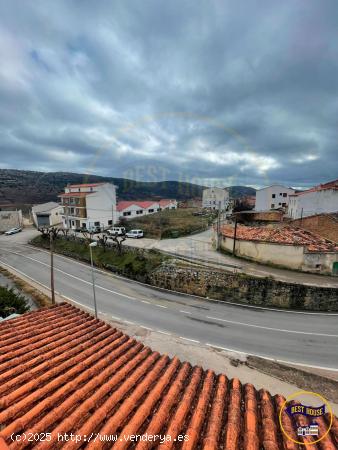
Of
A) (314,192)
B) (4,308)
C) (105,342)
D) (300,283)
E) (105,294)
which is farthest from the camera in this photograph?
(314,192)

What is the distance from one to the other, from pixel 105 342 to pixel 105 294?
16.8m

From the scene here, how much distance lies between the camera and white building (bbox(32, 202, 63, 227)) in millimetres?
59375

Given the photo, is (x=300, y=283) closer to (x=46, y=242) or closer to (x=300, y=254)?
(x=300, y=254)

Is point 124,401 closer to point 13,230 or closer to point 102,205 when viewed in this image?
point 102,205

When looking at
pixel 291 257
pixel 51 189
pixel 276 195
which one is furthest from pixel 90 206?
pixel 51 189

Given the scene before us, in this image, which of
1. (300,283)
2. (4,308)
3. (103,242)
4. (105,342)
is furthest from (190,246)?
(105,342)

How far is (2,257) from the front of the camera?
1371 inches

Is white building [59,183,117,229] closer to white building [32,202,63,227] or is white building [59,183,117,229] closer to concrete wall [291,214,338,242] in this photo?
white building [32,202,63,227]

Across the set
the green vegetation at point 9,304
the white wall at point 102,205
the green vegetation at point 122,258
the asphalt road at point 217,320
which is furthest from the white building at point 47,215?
the green vegetation at point 9,304

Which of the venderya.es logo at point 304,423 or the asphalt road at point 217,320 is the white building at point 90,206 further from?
the venderya.es logo at point 304,423

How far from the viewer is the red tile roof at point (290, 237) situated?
22.1 meters

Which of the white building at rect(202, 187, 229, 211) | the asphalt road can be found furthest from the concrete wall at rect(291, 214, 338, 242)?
the white building at rect(202, 187, 229, 211)

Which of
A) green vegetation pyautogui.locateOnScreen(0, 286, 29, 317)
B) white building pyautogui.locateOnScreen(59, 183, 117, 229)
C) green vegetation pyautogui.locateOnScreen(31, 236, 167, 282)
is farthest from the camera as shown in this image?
white building pyautogui.locateOnScreen(59, 183, 117, 229)

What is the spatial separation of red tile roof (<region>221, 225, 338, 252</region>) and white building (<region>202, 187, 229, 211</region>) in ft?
195
